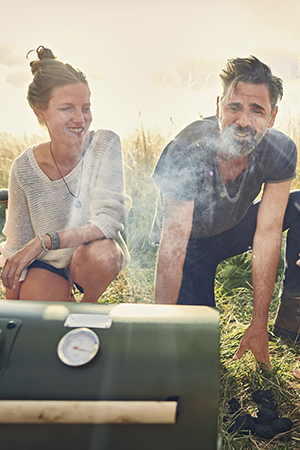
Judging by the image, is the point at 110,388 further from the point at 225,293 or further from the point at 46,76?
the point at 225,293

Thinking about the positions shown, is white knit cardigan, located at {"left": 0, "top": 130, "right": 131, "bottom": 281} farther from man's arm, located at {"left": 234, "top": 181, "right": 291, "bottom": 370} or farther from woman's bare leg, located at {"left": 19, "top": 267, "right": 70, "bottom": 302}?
man's arm, located at {"left": 234, "top": 181, "right": 291, "bottom": 370}

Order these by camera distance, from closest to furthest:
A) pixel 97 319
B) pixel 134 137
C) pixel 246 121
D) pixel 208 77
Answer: pixel 97 319 < pixel 246 121 < pixel 208 77 < pixel 134 137

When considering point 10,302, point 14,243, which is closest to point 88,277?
point 14,243

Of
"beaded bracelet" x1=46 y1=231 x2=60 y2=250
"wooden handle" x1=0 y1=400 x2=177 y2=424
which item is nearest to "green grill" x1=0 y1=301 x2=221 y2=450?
"wooden handle" x1=0 y1=400 x2=177 y2=424

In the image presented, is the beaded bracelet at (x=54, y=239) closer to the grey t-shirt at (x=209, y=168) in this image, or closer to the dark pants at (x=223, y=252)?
the grey t-shirt at (x=209, y=168)

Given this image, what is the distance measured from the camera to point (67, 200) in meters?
1.87

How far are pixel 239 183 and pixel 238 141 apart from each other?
224 mm

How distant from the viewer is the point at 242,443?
1.46 m

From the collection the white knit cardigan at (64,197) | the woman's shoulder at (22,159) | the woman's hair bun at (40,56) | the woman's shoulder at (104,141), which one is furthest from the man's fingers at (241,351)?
the woman's hair bun at (40,56)

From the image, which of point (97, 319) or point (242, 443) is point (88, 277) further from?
point (242, 443)

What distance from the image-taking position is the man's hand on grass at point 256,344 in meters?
1.83

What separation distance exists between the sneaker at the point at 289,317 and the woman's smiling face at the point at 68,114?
138 centimetres

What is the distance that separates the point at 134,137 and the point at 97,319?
1.55m

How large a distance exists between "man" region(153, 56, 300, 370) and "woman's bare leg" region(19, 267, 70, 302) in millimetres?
500
